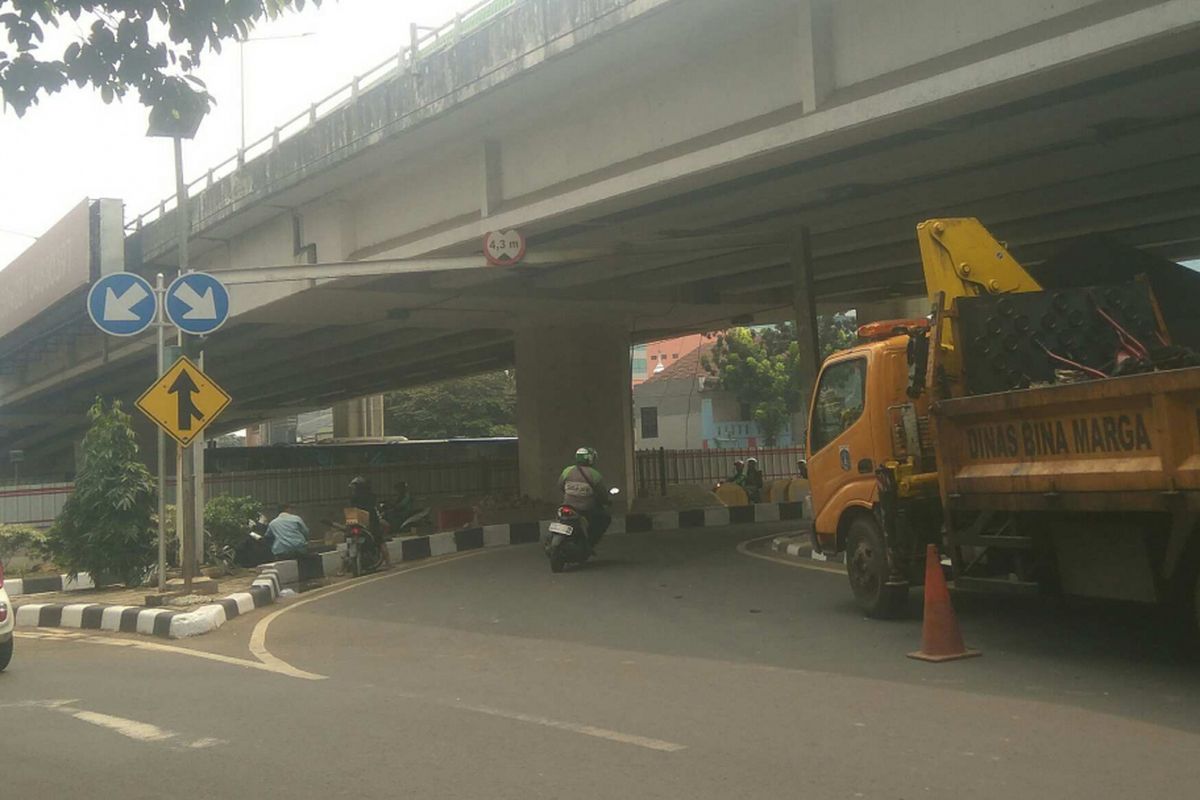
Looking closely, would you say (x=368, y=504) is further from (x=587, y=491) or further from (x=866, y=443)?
(x=866, y=443)

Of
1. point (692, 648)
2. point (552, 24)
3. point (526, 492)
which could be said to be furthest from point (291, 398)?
point (692, 648)

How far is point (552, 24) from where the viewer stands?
40.7 ft

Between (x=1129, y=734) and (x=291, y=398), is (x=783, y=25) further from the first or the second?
(x=291, y=398)

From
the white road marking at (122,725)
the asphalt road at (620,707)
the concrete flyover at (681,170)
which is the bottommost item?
the asphalt road at (620,707)

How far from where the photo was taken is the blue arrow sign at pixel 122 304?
12.0 m

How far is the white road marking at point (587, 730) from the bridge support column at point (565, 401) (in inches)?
640

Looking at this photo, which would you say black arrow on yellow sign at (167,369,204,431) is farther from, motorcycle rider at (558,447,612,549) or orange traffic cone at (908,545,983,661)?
orange traffic cone at (908,545,983,661)

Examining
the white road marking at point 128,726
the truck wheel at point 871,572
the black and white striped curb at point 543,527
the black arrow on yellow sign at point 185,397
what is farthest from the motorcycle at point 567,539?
the white road marking at point 128,726

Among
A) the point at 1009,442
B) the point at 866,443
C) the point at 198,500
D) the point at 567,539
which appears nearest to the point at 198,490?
the point at 198,500

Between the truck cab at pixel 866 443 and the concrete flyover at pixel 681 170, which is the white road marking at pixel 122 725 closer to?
the truck cab at pixel 866 443

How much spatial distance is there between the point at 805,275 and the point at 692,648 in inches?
351

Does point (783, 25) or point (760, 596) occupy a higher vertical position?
point (783, 25)

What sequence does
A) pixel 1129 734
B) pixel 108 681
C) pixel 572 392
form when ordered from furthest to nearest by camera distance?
pixel 572 392
pixel 108 681
pixel 1129 734

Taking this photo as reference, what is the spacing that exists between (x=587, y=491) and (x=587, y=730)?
847 cm
